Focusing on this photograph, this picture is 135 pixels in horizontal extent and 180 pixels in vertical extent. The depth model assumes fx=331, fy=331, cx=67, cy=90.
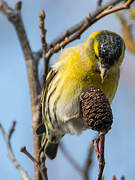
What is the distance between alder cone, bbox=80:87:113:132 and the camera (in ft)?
6.44

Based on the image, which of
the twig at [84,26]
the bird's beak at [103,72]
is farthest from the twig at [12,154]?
the bird's beak at [103,72]

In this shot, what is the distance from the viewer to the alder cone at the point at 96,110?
6.44 feet

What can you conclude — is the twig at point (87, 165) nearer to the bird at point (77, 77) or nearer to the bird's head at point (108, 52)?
the bird at point (77, 77)

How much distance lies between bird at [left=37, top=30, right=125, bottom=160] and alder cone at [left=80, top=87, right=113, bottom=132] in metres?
0.66

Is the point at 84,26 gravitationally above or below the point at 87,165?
above

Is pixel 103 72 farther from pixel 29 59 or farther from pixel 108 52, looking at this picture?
pixel 29 59

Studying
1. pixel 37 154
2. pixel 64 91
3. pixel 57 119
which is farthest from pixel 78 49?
pixel 37 154

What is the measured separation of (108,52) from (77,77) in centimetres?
40

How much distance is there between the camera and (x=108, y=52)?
3.05 meters

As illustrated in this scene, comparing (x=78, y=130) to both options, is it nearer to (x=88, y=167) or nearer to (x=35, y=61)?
(x=35, y=61)

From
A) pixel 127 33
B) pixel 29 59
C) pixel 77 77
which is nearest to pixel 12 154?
pixel 77 77

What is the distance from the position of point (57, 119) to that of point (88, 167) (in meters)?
1.81

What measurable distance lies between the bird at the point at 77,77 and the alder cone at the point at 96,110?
0.66m

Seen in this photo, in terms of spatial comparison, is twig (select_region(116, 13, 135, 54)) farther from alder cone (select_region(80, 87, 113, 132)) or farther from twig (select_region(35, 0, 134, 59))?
alder cone (select_region(80, 87, 113, 132))
